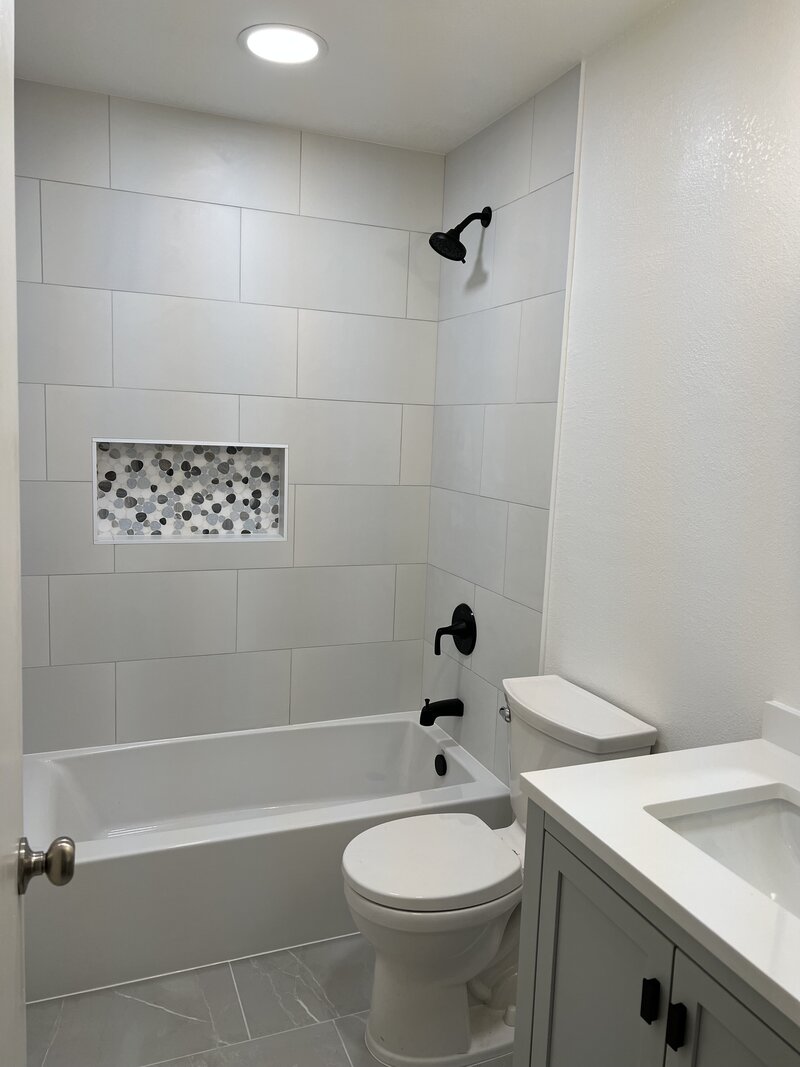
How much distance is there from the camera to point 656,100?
1894 mm

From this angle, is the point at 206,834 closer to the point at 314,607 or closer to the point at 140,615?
the point at 140,615

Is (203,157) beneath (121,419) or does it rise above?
above

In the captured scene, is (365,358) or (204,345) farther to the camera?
(365,358)

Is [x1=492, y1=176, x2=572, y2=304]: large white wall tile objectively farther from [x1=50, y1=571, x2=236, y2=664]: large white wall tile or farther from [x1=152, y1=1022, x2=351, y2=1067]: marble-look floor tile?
[x1=152, y1=1022, x2=351, y2=1067]: marble-look floor tile

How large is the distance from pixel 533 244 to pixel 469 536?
3.20 ft

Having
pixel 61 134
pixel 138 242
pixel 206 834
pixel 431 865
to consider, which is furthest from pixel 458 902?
pixel 61 134

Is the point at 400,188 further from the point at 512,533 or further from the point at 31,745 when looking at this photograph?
the point at 31,745

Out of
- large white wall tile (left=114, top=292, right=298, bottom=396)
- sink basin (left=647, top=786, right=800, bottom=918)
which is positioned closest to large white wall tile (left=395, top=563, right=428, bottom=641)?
large white wall tile (left=114, top=292, right=298, bottom=396)

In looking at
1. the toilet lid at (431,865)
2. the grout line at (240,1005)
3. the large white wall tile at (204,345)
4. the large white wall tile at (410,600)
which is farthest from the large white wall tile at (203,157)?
the grout line at (240,1005)

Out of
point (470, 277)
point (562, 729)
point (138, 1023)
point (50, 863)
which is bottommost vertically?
point (138, 1023)

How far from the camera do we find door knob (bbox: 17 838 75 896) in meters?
0.96

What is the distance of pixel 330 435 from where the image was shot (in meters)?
2.93

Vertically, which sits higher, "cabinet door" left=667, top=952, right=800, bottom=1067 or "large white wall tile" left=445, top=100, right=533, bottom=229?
"large white wall tile" left=445, top=100, right=533, bottom=229

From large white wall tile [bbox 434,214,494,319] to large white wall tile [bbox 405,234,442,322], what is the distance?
1.1 inches
